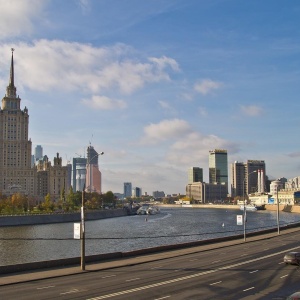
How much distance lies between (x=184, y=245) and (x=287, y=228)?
43.7m

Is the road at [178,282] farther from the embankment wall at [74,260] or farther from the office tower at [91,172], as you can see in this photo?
the office tower at [91,172]

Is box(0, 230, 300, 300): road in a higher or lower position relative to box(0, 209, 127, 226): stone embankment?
higher

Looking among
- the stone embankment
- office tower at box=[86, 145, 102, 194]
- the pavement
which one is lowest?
the stone embankment

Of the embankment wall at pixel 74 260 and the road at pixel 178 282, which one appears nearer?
the road at pixel 178 282

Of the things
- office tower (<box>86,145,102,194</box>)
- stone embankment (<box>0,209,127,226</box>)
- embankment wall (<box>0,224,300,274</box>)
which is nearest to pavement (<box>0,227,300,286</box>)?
embankment wall (<box>0,224,300,274</box>)

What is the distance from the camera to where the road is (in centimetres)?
2445

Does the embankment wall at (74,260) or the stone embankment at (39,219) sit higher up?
the embankment wall at (74,260)

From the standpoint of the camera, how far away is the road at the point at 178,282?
24453 millimetres

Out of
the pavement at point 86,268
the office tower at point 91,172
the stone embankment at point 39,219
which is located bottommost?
the stone embankment at point 39,219

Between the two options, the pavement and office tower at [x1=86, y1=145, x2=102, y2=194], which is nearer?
the pavement

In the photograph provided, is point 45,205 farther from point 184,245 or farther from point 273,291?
point 273,291

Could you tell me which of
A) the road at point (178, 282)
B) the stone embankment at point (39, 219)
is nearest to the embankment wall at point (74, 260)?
the road at point (178, 282)

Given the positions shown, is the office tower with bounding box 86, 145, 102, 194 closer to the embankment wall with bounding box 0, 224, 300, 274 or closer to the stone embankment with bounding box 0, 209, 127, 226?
the embankment wall with bounding box 0, 224, 300, 274

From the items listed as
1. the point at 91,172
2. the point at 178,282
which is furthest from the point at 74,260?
the point at 178,282
